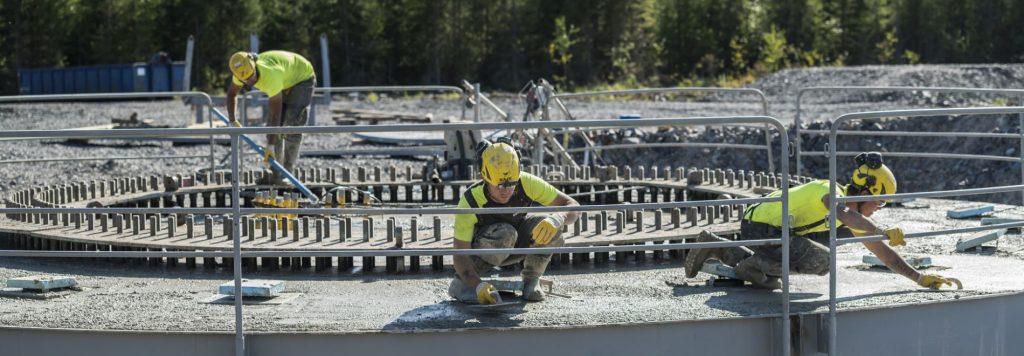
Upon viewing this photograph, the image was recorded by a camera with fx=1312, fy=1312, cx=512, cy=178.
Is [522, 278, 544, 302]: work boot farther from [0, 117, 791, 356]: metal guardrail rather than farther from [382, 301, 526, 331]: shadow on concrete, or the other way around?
[0, 117, 791, 356]: metal guardrail

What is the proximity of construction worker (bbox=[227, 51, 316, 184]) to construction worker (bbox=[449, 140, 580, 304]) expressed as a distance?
4.51 m

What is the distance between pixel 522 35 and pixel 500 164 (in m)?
36.8

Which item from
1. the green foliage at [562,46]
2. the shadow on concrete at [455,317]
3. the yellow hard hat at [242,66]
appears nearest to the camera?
the shadow on concrete at [455,317]

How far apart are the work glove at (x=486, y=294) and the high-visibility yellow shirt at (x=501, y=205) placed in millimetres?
267

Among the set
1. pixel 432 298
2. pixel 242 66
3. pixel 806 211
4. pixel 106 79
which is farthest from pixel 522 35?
pixel 432 298

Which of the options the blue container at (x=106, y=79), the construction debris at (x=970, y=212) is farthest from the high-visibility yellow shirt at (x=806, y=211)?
the blue container at (x=106, y=79)

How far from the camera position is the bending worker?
297 inches

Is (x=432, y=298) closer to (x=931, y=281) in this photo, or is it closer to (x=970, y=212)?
(x=931, y=281)

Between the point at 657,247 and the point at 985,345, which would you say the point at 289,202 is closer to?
the point at 657,247

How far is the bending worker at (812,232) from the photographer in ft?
24.7

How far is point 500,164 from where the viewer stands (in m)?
7.00

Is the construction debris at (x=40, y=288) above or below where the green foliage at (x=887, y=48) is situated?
below

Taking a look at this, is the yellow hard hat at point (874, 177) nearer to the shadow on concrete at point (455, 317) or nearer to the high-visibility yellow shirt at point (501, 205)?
the high-visibility yellow shirt at point (501, 205)

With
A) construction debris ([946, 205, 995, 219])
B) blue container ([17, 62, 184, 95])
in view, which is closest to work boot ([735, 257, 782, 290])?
construction debris ([946, 205, 995, 219])
